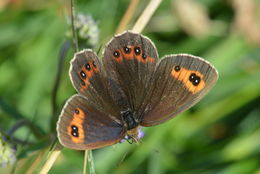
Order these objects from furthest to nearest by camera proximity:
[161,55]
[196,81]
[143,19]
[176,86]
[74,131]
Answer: [161,55]
[143,19]
[176,86]
[196,81]
[74,131]

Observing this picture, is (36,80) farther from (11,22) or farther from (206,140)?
(206,140)

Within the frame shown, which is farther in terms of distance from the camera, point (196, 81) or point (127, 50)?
point (127, 50)

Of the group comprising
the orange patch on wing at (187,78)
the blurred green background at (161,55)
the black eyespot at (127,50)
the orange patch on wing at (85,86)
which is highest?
the black eyespot at (127,50)

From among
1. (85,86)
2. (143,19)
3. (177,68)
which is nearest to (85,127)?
(85,86)

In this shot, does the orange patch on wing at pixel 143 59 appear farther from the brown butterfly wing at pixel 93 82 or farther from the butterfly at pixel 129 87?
the brown butterfly wing at pixel 93 82

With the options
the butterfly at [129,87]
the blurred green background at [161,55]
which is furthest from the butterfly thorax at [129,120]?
the blurred green background at [161,55]

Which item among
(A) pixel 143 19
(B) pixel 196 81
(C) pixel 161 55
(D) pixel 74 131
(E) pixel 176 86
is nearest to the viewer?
(D) pixel 74 131

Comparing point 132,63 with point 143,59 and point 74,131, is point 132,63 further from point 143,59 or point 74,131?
point 74,131

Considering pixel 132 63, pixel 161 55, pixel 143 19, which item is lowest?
pixel 161 55
